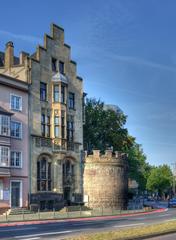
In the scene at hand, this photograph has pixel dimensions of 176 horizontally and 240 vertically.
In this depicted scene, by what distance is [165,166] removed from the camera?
477 ft

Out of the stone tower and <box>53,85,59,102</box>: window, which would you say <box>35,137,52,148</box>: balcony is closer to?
<box>53,85,59,102</box>: window

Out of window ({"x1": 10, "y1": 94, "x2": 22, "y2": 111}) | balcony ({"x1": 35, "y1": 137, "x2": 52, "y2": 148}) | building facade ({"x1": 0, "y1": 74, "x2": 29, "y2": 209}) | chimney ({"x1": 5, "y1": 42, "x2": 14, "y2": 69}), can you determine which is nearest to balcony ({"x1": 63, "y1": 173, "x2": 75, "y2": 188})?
balcony ({"x1": 35, "y1": 137, "x2": 52, "y2": 148})

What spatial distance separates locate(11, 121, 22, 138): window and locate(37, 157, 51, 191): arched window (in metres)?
4.62

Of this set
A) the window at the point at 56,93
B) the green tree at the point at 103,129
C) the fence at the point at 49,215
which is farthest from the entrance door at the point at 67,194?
the green tree at the point at 103,129

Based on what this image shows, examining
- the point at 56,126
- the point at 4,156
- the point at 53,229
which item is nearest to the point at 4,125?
the point at 4,156

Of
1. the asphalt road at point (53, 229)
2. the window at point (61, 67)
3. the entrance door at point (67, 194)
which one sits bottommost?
the asphalt road at point (53, 229)

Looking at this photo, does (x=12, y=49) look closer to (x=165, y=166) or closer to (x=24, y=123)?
(x=24, y=123)

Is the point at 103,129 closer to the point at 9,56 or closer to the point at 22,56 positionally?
the point at 22,56

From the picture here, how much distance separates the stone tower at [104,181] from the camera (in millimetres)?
58062

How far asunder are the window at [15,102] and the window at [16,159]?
4.73 meters

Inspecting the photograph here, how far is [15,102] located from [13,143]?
4.43 m

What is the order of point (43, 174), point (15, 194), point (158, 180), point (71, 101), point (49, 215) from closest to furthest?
1. point (49, 215)
2. point (15, 194)
3. point (43, 174)
4. point (71, 101)
5. point (158, 180)

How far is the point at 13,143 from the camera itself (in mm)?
50875

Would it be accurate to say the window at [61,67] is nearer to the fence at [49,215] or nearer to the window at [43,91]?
the window at [43,91]
